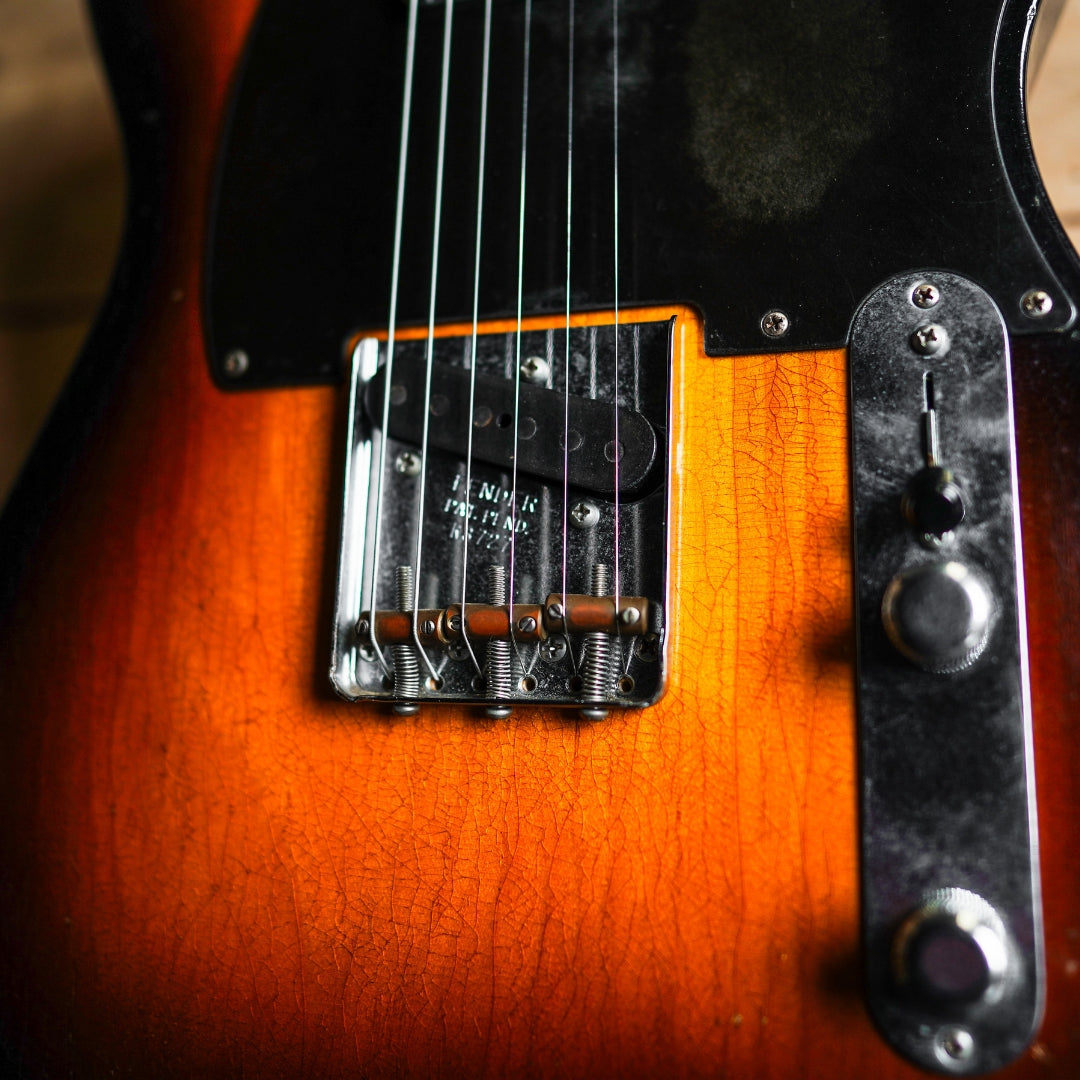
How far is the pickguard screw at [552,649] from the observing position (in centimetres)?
57

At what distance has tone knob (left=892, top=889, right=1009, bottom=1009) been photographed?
0.45 meters

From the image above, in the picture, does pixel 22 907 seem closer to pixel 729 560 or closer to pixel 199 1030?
pixel 199 1030

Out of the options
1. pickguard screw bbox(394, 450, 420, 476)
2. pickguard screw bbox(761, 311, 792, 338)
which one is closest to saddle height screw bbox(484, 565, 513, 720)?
pickguard screw bbox(394, 450, 420, 476)

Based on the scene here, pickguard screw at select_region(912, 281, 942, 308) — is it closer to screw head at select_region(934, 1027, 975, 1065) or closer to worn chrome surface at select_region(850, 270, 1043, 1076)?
worn chrome surface at select_region(850, 270, 1043, 1076)

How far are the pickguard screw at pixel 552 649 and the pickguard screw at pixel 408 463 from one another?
146 millimetres

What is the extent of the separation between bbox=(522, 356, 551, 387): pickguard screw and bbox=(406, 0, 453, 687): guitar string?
0.06 m

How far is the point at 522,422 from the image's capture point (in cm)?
61

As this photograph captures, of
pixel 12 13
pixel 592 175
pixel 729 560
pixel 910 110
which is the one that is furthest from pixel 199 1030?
pixel 12 13

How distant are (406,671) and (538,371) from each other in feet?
0.65

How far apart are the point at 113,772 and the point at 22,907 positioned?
103 millimetres

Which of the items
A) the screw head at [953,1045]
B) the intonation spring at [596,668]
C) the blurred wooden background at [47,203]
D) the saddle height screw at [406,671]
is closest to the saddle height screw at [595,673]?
the intonation spring at [596,668]

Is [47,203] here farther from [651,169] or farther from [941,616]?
[941,616]

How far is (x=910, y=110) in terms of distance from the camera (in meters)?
0.59

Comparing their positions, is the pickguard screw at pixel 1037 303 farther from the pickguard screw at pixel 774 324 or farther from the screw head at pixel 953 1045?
the screw head at pixel 953 1045
